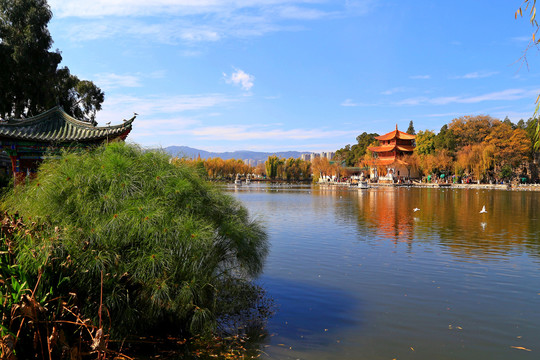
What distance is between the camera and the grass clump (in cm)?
540

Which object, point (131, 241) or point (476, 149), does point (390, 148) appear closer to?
point (476, 149)

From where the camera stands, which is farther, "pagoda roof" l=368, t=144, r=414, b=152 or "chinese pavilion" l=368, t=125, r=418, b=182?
"pagoda roof" l=368, t=144, r=414, b=152

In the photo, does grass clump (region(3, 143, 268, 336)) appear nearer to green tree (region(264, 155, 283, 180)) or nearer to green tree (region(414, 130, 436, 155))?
green tree (region(414, 130, 436, 155))

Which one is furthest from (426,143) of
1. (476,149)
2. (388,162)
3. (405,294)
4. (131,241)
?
(131,241)

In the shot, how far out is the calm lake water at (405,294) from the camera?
20.2ft

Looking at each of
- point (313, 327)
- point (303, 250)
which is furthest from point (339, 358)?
point (303, 250)

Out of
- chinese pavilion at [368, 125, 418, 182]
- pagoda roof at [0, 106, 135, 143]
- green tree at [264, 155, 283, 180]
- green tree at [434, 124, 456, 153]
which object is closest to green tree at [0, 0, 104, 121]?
pagoda roof at [0, 106, 135, 143]

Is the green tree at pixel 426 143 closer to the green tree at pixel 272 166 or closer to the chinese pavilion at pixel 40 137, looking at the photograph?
the green tree at pixel 272 166

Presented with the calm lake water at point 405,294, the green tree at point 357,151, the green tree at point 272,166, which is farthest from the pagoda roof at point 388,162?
the calm lake water at point 405,294

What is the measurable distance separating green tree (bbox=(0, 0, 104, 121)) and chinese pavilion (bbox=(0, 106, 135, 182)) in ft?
47.9

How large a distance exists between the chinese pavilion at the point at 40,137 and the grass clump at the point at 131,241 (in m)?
5.64

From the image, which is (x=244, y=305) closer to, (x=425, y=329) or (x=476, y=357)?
(x=425, y=329)

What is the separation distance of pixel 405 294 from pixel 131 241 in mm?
5889

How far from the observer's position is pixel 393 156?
80375 millimetres
